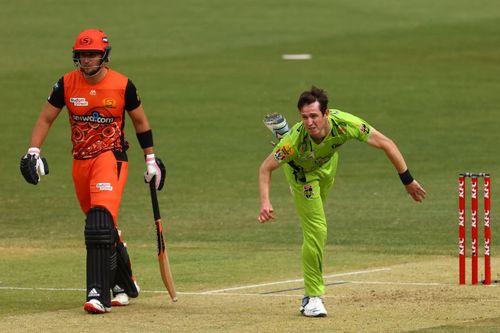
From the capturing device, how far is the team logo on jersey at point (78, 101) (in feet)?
41.1

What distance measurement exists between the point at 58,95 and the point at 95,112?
432mm

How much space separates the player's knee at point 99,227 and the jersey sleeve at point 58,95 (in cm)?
113

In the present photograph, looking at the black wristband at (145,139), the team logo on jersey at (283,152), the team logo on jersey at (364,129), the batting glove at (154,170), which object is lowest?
the batting glove at (154,170)

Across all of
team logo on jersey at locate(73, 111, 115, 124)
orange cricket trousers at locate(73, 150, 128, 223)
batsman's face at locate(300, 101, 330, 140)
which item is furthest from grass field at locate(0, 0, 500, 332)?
team logo on jersey at locate(73, 111, 115, 124)

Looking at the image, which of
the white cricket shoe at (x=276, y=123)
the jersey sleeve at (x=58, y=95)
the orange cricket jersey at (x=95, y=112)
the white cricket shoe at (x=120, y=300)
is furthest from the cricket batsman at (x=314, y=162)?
the jersey sleeve at (x=58, y=95)

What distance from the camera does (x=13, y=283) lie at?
14633 mm

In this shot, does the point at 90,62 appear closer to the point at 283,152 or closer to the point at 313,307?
the point at 283,152

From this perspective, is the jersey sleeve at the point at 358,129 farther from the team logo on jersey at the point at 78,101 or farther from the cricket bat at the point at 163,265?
the team logo on jersey at the point at 78,101

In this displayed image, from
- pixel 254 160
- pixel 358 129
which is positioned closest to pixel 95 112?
pixel 358 129

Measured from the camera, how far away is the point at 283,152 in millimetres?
11938

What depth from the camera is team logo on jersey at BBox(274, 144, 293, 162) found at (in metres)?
11.9

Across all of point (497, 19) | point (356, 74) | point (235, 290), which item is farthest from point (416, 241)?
point (497, 19)

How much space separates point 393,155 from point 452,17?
3882 cm

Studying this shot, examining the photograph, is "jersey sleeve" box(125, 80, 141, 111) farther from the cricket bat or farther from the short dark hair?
the short dark hair
